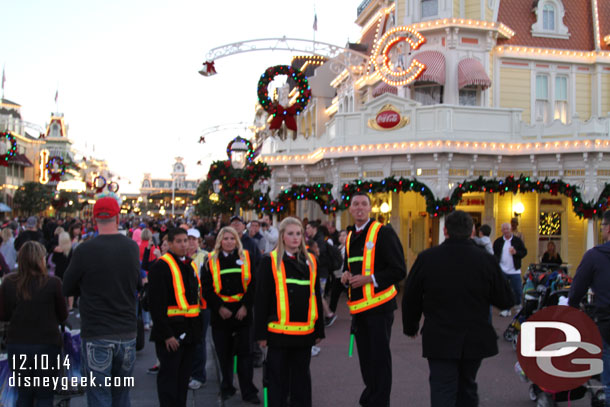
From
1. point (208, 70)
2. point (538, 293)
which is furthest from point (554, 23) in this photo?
point (538, 293)

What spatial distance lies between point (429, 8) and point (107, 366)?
1725cm

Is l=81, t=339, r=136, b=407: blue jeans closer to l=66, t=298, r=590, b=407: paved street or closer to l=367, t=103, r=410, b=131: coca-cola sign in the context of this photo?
l=66, t=298, r=590, b=407: paved street

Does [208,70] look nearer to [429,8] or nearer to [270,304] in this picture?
[429,8]

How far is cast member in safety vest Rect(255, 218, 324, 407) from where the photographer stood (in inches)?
207

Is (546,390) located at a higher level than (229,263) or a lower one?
lower

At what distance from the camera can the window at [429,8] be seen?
1914 centimetres

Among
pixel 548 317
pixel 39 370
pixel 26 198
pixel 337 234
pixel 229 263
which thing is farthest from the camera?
pixel 26 198

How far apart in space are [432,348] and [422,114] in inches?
517

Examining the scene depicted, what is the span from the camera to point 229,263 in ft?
22.2

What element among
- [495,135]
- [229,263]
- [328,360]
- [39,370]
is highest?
[495,135]

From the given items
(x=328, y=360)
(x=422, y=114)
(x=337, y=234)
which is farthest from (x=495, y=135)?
(x=328, y=360)

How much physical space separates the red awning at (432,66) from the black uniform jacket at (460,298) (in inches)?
555

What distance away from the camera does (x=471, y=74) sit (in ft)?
59.7

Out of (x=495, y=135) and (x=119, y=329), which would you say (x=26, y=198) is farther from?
(x=119, y=329)
